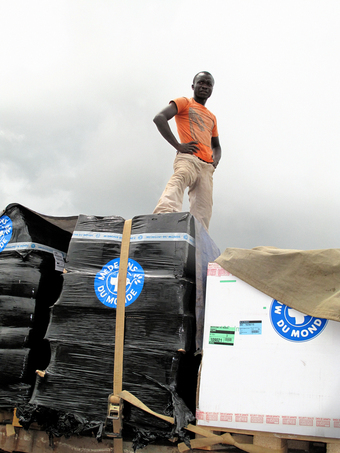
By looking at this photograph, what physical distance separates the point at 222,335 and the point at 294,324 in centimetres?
41

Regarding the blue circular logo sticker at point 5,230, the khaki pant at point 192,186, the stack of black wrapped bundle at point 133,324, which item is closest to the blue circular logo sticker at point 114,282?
the stack of black wrapped bundle at point 133,324

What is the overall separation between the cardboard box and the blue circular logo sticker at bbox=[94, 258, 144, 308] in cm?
49

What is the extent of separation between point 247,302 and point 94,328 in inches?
38.0

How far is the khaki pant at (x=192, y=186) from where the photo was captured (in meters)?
3.43

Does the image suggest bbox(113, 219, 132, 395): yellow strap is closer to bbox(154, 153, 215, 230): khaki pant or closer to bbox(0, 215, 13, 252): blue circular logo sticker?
bbox(154, 153, 215, 230): khaki pant

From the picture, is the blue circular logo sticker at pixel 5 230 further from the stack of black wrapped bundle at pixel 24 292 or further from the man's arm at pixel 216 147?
the man's arm at pixel 216 147

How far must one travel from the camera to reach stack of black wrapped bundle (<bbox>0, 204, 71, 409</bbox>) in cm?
267

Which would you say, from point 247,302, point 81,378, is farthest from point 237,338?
point 81,378

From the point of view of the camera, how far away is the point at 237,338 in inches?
86.7

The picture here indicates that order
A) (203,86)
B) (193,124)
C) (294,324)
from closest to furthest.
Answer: (294,324), (193,124), (203,86)

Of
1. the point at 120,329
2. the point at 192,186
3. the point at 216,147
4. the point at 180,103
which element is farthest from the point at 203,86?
the point at 120,329

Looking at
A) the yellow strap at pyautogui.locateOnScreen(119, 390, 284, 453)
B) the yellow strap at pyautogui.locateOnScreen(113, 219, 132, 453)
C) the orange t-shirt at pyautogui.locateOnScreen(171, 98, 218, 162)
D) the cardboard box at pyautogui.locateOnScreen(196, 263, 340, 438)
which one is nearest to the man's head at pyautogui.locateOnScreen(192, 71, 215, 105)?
the orange t-shirt at pyautogui.locateOnScreen(171, 98, 218, 162)

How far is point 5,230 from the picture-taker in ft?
10.1

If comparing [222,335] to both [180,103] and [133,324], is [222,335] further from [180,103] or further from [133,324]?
[180,103]
